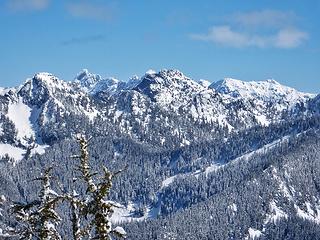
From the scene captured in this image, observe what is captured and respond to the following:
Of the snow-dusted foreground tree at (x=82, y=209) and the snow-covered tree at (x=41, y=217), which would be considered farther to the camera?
the snow-covered tree at (x=41, y=217)

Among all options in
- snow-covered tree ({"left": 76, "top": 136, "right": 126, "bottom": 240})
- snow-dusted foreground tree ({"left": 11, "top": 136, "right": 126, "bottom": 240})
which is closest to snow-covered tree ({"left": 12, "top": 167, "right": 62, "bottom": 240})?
snow-dusted foreground tree ({"left": 11, "top": 136, "right": 126, "bottom": 240})

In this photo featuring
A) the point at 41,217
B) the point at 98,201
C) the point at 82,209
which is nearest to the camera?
the point at 98,201

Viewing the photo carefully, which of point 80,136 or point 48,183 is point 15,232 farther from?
point 80,136

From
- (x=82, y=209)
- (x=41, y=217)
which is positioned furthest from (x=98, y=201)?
(x=41, y=217)

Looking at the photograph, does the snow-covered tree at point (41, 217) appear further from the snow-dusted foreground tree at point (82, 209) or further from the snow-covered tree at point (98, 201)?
the snow-covered tree at point (98, 201)

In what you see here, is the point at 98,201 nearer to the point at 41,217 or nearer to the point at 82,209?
the point at 82,209

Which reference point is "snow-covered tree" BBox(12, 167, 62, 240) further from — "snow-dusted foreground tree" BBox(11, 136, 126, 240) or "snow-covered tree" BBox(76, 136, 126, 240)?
"snow-covered tree" BBox(76, 136, 126, 240)

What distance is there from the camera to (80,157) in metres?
24.2

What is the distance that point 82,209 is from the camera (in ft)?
80.8

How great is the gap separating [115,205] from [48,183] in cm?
447

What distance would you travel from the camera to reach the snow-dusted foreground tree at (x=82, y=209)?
24.1m

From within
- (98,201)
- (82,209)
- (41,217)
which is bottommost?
(82,209)

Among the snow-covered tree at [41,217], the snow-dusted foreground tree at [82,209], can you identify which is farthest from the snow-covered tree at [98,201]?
the snow-covered tree at [41,217]

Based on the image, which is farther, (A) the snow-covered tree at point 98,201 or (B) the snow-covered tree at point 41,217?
(B) the snow-covered tree at point 41,217
